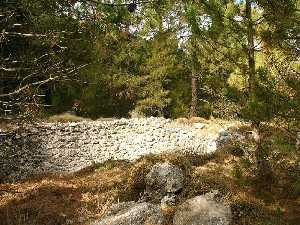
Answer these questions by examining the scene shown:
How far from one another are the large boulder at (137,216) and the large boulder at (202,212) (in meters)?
0.38

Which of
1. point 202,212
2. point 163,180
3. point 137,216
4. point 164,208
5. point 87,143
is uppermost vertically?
point 163,180

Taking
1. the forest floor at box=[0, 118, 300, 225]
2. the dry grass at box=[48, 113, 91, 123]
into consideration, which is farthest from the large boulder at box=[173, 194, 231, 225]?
the dry grass at box=[48, 113, 91, 123]

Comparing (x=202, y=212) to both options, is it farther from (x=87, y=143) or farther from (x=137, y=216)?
(x=87, y=143)

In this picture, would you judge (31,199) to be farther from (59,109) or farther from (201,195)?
(59,109)

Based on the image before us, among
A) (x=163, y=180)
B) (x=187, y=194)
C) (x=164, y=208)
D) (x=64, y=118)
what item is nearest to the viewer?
(x=164, y=208)

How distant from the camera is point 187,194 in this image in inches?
401

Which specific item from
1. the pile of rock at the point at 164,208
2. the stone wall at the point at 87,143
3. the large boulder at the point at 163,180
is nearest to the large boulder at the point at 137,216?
the pile of rock at the point at 164,208

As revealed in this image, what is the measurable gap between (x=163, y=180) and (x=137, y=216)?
1.64 meters

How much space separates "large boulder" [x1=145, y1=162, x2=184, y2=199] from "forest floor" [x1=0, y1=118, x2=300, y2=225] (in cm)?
20

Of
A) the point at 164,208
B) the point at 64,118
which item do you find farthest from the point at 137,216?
the point at 64,118

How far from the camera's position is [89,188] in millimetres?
12805

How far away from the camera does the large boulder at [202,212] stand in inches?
344

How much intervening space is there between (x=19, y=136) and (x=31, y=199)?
9117 mm

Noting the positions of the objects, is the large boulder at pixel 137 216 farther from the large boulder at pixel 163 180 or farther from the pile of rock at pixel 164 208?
the large boulder at pixel 163 180
